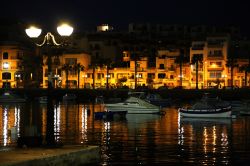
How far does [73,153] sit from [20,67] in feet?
350

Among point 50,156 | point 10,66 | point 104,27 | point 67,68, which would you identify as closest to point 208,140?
point 50,156

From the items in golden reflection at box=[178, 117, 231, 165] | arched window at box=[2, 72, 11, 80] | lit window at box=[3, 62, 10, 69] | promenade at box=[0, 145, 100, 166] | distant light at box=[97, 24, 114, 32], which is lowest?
golden reflection at box=[178, 117, 231, 165]

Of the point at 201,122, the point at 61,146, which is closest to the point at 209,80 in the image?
the point at 201,122

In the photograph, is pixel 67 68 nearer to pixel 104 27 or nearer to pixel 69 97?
pixel 69 97

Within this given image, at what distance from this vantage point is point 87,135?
39.2m

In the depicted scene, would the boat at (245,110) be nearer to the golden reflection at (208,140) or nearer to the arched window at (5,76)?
the golden reflection at (208,140)

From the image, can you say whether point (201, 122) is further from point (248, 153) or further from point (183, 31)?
point (183, 31)

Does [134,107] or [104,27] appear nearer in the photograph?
[134,107]

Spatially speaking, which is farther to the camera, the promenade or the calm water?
the calm water

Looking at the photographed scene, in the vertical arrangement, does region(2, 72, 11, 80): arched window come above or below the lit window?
below

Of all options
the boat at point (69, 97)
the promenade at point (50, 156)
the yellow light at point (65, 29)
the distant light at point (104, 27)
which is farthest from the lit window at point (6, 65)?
the yellow light at point (65, 29)

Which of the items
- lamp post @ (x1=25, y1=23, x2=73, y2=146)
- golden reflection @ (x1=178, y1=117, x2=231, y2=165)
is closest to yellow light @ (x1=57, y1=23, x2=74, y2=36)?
lamp post @ (x1=25, y1=23, x2=73, y2=146)

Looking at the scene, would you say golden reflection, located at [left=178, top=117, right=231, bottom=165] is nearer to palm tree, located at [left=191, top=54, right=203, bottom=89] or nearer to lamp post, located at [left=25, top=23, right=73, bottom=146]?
lamp post, located at [left=25, top=23, right=73, bottom=146]

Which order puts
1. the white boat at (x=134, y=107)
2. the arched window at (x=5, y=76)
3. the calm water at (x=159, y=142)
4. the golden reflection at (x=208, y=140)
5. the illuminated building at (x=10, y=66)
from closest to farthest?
1. the calm water at (x=159, y=142)
2. the golden reflection at (x=208, y=140)
3. the white boat at (x=134, y=107)
4. the arched window at (x=5, y=76)
5. the illuminated building at (x=10, y=66)
